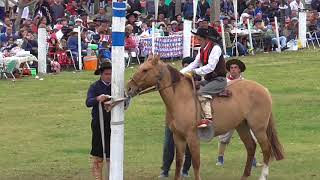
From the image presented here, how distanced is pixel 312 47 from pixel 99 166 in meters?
27.3

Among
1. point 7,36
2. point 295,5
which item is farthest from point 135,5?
point 7,36

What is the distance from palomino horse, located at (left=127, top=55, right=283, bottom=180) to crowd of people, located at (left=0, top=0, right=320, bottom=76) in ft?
55.5

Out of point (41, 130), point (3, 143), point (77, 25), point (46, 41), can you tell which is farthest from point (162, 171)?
point (77, 25)

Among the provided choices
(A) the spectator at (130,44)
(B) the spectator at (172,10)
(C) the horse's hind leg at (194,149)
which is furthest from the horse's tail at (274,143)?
(B) the spectator at (172,10)

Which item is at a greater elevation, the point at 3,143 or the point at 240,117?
the point at 240,117

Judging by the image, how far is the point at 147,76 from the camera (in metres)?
11.5

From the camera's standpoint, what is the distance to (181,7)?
42031 millimetres

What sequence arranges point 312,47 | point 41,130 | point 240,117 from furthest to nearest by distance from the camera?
point 312,47 → point 41,130 → point 240,117

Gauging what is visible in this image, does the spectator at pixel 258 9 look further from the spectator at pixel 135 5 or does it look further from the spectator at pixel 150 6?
the spectator at pixel 135 5

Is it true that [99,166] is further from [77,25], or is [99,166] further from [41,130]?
[77,25]

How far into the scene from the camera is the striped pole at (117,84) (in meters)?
9.73

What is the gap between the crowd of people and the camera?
30.5 metres

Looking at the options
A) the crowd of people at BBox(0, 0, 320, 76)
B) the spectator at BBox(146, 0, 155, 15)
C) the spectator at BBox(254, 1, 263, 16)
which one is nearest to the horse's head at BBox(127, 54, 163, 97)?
the crowd of people at BBox(0, 0, 320, 76)

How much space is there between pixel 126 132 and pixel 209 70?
5802 mm
